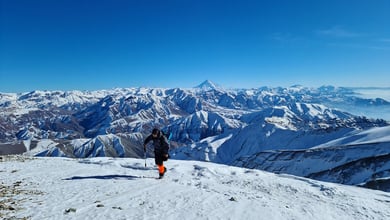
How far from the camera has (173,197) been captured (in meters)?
13.9

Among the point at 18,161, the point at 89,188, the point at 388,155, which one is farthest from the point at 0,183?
the point at 388,155

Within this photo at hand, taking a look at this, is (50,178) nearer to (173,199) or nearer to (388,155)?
(173,199)

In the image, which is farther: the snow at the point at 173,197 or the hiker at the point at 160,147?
the hiker at the point at 160,147

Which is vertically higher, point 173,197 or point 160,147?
point 160,147

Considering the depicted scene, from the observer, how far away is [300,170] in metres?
121

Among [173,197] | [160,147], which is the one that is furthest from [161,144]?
[173,197]

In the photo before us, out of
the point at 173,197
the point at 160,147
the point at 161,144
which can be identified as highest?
the point at 161,144

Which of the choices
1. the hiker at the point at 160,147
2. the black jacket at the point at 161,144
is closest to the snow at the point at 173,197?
the hiker at the point at 160,147

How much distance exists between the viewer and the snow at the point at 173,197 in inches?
467

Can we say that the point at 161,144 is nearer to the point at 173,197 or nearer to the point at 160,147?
the point at 160,147

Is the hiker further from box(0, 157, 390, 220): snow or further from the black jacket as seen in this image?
box(0, 157, 390, 220): snow

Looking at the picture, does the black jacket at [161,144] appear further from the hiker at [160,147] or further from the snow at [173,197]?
the snow at [173,197]

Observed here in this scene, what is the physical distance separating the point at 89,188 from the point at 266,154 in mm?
140379

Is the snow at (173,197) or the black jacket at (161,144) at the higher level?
the black jacket at (161,144)
